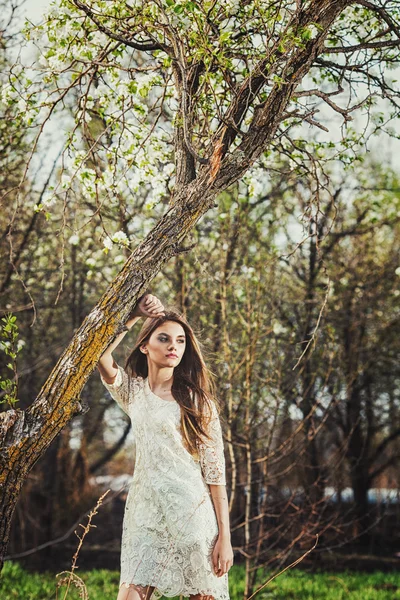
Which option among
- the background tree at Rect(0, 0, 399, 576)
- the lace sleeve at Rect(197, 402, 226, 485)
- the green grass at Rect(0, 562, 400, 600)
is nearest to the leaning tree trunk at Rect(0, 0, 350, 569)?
the background tree at Rect(0, 0, 399, 576)

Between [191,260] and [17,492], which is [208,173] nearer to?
[17,492]

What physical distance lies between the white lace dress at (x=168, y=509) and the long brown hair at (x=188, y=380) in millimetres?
38

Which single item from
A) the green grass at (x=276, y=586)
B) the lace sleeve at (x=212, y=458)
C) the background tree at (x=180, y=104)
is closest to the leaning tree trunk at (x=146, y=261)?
the background tree at (x=180, y=104)

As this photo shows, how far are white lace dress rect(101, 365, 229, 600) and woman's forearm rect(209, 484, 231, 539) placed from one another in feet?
0.07

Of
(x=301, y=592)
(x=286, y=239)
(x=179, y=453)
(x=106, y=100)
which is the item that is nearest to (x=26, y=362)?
(x=286, y=239)

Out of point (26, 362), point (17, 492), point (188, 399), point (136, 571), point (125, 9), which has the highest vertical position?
point (125, 9)

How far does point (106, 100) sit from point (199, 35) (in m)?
1.14

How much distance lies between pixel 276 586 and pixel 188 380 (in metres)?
4.52

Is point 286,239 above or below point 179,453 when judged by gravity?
above

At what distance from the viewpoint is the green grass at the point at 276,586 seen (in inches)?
262

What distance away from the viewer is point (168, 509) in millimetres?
3121

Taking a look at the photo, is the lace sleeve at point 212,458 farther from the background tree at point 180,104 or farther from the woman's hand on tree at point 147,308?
the background tree at point 180,104

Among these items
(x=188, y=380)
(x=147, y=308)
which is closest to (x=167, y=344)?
(x=188, y=380)

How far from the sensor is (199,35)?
10.0 ft
